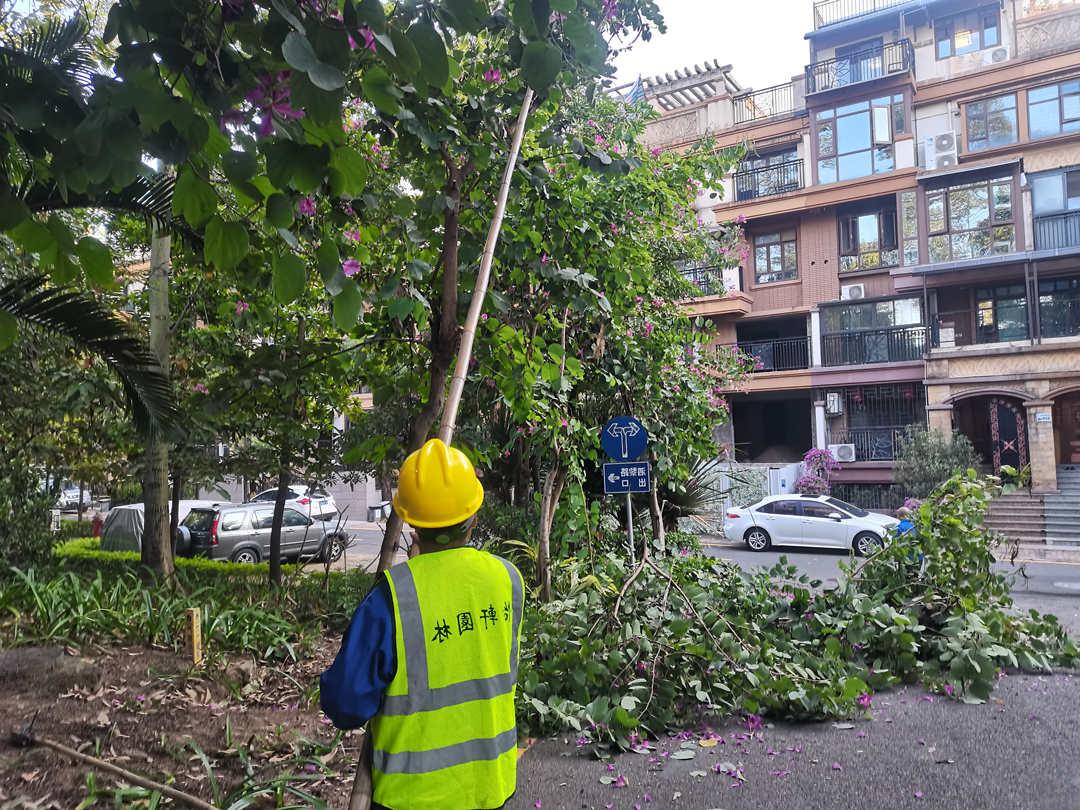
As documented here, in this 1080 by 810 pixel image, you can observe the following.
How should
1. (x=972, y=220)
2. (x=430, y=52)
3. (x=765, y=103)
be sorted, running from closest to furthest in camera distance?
(x=430, y=52), (x=972, y=220), (x=765, y=103)

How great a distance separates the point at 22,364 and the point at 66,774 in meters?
5.37

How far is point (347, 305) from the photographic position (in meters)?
2.34

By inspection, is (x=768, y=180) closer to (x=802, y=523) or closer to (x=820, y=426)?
(x=820, y=426)

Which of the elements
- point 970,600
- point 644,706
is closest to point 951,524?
point 970,600

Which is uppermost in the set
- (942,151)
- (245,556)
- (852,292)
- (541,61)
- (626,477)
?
(942,151)

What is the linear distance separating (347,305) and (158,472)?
6.54 meters

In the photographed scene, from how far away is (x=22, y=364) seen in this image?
7395 mm

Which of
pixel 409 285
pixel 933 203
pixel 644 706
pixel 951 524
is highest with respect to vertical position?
pixel 933 203

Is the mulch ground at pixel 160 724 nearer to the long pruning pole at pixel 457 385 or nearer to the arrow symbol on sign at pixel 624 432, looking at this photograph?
the long pruning pole at pixel 457 385

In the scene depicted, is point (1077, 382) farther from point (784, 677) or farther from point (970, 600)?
point (784, 677)

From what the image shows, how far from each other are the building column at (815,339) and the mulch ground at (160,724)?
21.1 m

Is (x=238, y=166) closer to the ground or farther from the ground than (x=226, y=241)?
farther from the ground

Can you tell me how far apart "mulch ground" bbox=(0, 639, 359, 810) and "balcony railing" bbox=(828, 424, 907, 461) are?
20404mm

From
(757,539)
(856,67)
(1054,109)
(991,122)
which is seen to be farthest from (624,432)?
(856,67)
